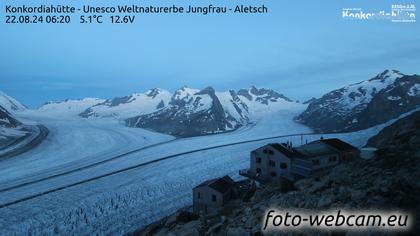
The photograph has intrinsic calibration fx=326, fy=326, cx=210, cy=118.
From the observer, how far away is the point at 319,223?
1206 cm

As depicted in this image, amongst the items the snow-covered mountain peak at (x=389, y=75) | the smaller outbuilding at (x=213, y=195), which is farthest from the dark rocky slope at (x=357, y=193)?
the snow-covered mountain peak at (x=389, y=75)

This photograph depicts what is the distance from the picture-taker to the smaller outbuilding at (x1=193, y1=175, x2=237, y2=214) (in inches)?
969

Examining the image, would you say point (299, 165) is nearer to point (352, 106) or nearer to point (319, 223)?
point (319, 223)

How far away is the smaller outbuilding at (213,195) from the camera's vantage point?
24609 mm

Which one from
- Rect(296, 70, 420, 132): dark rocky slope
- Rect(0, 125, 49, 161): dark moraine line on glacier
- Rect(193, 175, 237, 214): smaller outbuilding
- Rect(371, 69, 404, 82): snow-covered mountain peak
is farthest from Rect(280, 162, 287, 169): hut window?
Rect(371, 69, 404, 82): snow-covered mountain peak

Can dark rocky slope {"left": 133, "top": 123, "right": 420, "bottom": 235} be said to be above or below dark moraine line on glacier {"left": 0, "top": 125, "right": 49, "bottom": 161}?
above

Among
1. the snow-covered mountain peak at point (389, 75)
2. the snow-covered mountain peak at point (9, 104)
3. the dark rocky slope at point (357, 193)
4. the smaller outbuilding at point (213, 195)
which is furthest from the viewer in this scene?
the snow-covered mountain peak at point (9, 104)

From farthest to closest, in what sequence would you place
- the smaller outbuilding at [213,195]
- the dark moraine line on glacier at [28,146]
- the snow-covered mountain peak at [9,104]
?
the snow-covered mountain peak at [9,104] < the dark moraine line on glacier at [28,146] < the smaller outbuilding at [213,195]

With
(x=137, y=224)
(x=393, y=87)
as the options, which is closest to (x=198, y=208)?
(x=137, y=224)

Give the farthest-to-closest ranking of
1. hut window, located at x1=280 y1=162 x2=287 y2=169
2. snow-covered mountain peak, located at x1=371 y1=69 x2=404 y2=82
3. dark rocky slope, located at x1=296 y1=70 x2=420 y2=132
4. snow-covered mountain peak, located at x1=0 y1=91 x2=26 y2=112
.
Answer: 1. snow-covered mountain peak, located at x1=0 y1=91 x2=26 y2=112
2. snow-covered mountain peak, located at x1=371 y1=69 x2=404 y2=82
3. dark rocky slope, located at x1=296 y1=70 x2=420 y2=132
4. hut window, located at x1=280 y1=162 x2=287 y2=169

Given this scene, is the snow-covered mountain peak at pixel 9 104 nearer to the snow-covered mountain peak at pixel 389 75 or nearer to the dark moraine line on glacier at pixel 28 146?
the dark moraine line on glacier at pixel 28 146

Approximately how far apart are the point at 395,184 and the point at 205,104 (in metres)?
116

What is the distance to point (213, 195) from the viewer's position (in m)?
24.9

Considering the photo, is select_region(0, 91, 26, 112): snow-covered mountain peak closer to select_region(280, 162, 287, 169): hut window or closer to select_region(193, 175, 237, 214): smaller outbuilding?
select_region(193, 175, 237, 214): smaller outbuilding
